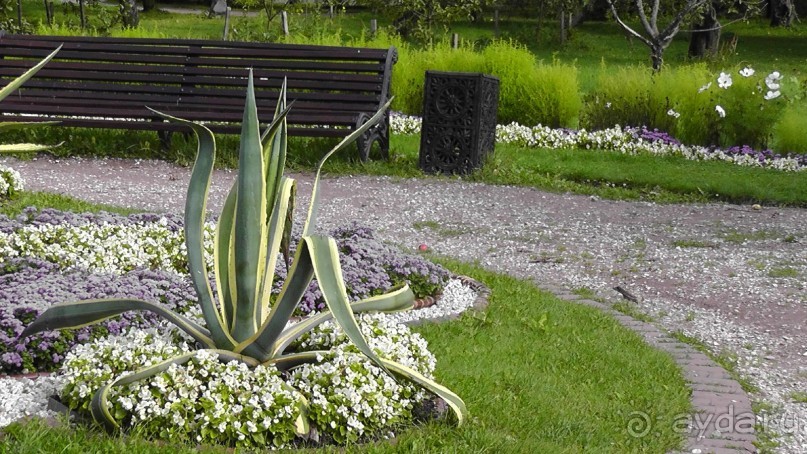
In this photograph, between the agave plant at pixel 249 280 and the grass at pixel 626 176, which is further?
the grass at pixel 626 176

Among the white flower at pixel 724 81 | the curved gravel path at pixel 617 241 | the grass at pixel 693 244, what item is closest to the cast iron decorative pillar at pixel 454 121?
the curved gravel path at pixel 617 241

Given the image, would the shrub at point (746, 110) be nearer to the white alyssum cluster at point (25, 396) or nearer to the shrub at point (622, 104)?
the shrub at point (622, 104)

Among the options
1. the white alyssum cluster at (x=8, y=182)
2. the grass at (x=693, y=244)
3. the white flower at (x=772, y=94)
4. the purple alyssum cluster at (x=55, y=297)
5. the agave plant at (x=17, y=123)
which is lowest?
the grass at (x=693, y=244)

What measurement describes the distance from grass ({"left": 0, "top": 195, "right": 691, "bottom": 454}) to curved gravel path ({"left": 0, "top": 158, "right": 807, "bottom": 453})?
0.48 metres

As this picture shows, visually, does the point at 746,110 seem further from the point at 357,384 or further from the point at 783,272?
the point at 357,384

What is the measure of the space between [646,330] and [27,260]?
305 cm

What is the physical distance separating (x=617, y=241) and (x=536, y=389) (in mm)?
3562

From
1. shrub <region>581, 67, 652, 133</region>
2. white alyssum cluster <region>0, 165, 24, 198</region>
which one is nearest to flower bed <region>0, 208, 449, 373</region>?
white alyssum cluster <region>0, 165, 24, 198</region>

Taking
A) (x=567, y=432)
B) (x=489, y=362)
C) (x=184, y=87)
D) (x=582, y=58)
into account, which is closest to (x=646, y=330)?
(x=489, y=362)

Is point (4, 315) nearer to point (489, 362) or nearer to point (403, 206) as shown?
point (489, 362)

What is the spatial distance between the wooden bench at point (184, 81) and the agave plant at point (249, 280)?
6.41m

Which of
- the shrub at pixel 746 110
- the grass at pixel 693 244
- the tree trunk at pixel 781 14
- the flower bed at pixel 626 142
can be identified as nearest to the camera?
the grass at pixel 693 244

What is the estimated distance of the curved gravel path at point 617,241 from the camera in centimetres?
515

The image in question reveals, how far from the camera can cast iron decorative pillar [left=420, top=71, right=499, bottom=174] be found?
9688 millimetres
